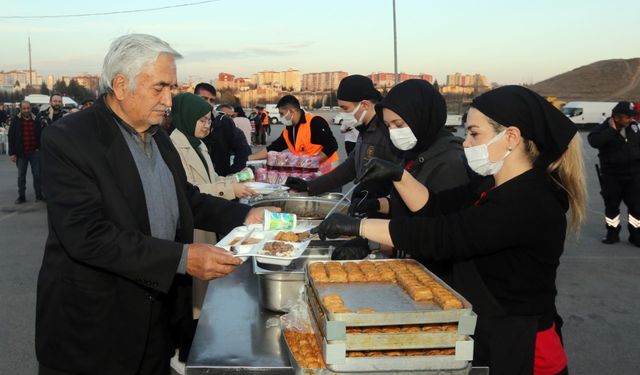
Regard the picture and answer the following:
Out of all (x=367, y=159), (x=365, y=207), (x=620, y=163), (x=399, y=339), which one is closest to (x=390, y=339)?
(x=399, y=339)

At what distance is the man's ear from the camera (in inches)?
73.7

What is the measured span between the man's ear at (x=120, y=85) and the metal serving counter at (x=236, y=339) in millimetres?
861

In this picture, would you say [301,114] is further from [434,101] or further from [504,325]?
[504,325]

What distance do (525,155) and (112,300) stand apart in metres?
1.49

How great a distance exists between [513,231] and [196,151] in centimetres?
270

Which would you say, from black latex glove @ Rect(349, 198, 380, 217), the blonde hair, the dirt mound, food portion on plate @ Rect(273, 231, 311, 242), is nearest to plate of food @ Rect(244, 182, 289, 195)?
black latex glove @ Rect(349, 198, 380, 217)

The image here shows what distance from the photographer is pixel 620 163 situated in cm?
701

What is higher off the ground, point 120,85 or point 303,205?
point 120,85

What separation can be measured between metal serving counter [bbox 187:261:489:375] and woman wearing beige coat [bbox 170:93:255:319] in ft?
4.32

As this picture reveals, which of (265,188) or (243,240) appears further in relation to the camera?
(265,188)

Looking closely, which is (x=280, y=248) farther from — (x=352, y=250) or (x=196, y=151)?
(x=196, y=151)

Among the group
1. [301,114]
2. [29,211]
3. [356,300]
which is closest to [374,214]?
[356,300]

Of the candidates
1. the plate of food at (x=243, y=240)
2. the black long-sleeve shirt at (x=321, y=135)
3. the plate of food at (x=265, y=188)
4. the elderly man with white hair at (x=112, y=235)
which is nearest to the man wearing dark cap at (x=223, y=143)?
the black long-sleeve shirt at (x=321, y=135)

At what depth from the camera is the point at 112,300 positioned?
5.94ft
